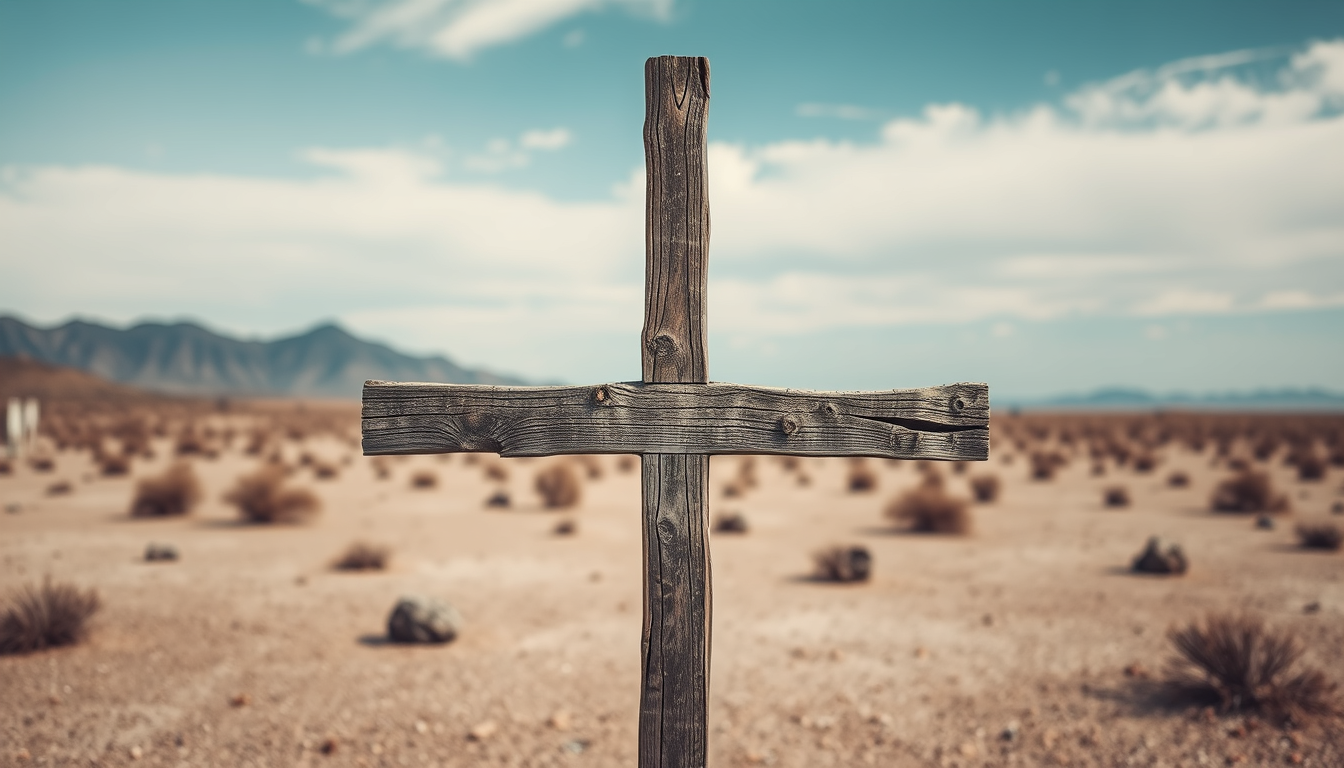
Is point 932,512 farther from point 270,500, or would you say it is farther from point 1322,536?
point 270,500

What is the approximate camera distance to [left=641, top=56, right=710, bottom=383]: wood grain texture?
10.2ft

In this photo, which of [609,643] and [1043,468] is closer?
[609,643]

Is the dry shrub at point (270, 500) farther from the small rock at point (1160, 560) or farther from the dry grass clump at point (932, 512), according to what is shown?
the small rock at point (1160, 560)

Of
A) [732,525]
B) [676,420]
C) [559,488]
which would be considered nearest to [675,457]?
[676,420]

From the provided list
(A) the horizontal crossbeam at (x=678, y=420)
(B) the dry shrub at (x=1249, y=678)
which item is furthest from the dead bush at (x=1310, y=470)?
(A) the horizontal crossbeam at (x=678, y=420)

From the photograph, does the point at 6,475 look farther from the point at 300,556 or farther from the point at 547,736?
the point at 547,736

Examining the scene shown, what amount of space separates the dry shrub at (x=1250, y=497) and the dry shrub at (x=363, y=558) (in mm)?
Answer: 17633

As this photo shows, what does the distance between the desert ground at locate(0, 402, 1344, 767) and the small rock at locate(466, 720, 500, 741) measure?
45mm

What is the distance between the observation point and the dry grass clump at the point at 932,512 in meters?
16.2

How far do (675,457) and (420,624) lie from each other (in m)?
6.35

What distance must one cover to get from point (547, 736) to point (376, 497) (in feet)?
53.4

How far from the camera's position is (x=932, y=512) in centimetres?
1634

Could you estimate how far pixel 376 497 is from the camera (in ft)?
69.8

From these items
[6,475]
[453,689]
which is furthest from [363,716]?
[6,475]
